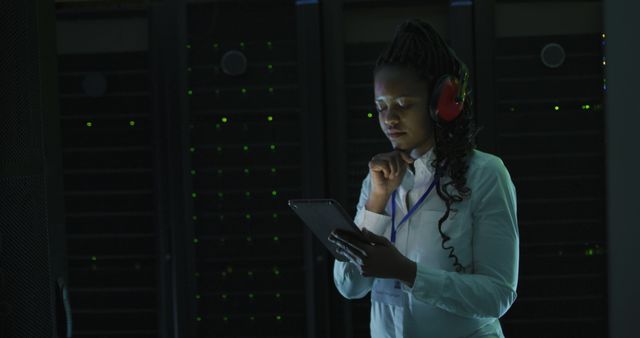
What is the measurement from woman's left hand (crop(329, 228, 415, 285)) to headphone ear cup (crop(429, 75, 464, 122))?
0.87 ft

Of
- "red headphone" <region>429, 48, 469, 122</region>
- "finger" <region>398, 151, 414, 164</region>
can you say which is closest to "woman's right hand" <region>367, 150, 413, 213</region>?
"finger" <region>398, 151, 414, 164</region>

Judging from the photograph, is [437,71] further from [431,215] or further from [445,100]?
[431,215]

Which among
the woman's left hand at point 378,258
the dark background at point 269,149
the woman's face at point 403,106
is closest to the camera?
the woman's left hand at point 378,258

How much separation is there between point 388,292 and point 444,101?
374mm

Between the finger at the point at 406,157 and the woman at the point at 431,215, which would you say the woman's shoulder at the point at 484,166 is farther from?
the finger at the point at 406,157

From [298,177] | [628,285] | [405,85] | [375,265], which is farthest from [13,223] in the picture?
[628,285]

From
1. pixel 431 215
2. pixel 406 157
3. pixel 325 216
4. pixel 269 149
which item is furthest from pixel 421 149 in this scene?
pixel 269 149

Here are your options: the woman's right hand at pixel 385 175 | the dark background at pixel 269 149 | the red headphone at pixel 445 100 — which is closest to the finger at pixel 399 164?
the woman's right hand at pixel 385 175

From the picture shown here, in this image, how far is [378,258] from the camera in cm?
123

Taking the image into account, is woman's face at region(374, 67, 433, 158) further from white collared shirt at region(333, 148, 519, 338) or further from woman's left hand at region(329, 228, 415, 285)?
woman's left hand at region(329, 228, 415, 285)

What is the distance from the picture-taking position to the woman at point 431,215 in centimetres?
125

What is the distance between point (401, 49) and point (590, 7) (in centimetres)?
117

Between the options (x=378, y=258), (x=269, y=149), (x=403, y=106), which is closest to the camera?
(x=378, y=258)

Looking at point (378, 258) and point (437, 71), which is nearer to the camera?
point (378, 258)
